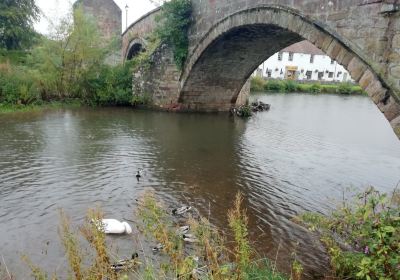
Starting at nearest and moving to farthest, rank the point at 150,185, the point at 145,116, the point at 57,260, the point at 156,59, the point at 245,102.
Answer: the point at 57,260
the point at 150,185
the point at 145,116
the point at 156,59
the point at 245,102

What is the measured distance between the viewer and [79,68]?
1603 centimetres

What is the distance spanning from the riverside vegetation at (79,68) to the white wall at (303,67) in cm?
3025

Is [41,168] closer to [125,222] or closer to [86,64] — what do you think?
[125,222]

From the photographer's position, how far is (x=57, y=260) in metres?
4.30

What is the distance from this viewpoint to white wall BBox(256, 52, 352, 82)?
45.2 m

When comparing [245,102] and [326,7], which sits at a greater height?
[326,7]

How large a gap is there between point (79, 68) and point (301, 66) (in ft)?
121

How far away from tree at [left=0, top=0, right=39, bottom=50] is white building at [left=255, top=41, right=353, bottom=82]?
93.3 feet

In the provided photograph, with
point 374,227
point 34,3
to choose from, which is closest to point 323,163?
point 374,227

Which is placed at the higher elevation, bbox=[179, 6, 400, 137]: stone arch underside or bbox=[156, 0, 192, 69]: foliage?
bbox=[156, 0, 192, 69]: foliage

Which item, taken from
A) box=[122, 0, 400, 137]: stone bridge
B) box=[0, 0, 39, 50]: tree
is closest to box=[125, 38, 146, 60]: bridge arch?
box=[122, 0, 400, 137]: stone bridge

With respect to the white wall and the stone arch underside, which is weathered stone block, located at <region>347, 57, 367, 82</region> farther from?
the white wall

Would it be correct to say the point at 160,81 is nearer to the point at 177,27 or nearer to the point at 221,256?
the point at 177,27

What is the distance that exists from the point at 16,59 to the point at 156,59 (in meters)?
9.56
